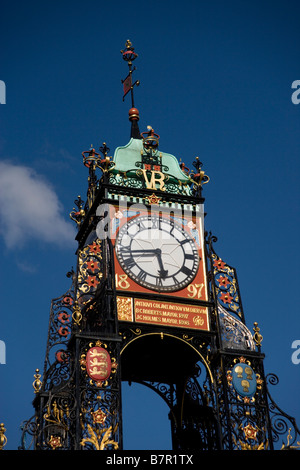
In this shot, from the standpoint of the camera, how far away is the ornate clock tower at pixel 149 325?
22328mm

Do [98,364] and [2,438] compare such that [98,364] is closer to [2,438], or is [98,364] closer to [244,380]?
[2,438]

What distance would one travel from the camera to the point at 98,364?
2236cm

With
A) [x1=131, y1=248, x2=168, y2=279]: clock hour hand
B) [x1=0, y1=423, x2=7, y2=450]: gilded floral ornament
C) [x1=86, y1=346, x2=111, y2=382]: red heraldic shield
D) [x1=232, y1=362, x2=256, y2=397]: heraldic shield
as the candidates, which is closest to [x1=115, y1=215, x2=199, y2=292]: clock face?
[x1=131, y1=248, x2=168, y2=279]: clock hour hand

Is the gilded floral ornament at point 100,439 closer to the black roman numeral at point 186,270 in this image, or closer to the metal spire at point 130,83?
the black roman numeral at point 186,270

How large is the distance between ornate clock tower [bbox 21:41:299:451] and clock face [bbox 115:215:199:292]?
0.08ft

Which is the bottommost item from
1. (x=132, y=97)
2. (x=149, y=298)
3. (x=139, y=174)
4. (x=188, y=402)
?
(x=188, y=402)

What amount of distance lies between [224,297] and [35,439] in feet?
15.8

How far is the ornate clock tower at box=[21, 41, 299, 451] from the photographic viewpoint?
879 inches

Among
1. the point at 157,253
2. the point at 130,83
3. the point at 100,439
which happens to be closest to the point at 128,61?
the point at 130,83

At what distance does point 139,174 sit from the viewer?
25.5 meters
